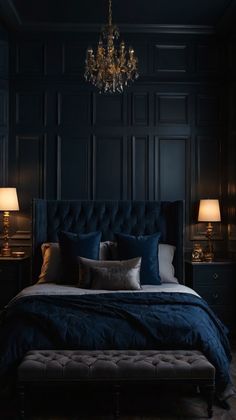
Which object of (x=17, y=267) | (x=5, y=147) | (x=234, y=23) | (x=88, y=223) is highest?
(x=234, y=23)

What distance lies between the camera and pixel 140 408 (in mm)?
3670

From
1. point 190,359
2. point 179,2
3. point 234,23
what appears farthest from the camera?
point 234,23

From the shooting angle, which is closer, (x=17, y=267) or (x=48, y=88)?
(x=17, y=267)

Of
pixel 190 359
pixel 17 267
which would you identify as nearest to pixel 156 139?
pixel 17 267

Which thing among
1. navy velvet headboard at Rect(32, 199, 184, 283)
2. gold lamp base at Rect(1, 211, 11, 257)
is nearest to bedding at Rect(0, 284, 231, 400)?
gold lamp base at Rect(1, 211, 11, 257)

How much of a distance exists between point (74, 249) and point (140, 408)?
2058 millimetres

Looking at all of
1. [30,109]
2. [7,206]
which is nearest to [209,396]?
[7,206]

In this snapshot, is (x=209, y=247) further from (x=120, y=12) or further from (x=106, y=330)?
(x=120, y=12)

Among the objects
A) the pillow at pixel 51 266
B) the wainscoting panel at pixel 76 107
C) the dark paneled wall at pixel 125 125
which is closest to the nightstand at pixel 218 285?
the dark paneled wall at pixel 125 125

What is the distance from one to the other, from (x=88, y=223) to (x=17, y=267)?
0.95 metres

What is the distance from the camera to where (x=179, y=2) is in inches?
219

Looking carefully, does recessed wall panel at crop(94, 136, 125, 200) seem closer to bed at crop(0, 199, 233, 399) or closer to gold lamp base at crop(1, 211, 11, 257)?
gold lamp base at crop(1, 211, 11, 257)

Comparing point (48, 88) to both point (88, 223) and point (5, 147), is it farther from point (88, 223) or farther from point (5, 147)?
point (88, 223)

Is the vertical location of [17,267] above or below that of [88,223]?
below
